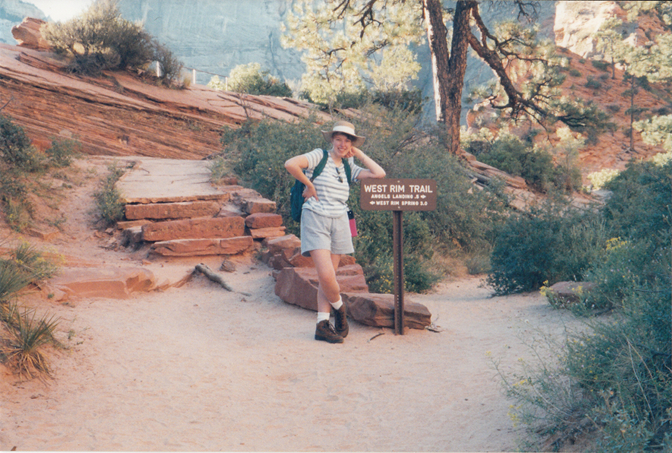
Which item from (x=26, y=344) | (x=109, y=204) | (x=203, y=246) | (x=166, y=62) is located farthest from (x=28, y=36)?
(x=26, y=344)

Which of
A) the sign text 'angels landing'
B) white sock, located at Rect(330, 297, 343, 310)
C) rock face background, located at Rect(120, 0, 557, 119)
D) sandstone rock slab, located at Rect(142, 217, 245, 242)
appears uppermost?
rock face background, located at Rect(120, 0, 557, 119)

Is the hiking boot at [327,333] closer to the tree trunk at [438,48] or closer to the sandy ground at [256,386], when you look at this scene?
the sandy ground at [256,386]

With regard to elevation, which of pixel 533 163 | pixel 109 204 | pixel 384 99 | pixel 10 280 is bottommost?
pixel 10 280

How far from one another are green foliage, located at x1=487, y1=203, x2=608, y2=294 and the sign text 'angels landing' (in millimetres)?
2692

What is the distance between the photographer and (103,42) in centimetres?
1427

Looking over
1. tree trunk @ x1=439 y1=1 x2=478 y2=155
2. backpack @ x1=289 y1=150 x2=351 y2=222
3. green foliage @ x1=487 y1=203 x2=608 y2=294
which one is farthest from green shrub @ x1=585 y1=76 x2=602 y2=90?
backpack @ x1=289 y1=150 x2=351 y2=222

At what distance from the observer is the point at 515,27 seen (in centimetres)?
1636

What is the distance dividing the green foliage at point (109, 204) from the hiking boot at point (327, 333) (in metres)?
5.39

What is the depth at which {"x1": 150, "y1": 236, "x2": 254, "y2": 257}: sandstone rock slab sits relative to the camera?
7.83 meters

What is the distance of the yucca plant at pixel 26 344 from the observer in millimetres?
3611

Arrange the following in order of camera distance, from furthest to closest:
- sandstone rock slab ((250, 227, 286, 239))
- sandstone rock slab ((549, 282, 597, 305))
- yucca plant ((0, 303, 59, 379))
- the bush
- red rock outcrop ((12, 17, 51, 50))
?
red rock outcrop ((12, 17, 51, 50)), sandstone rock slab ((250, 227, 286, 239)), sandstone rock slab ((549, 282, 597, 305)), yucca plant ((0, 303, 59, 379)), the bush

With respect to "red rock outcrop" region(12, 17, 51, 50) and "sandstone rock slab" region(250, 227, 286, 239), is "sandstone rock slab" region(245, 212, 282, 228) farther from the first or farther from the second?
"red rock outcrop" region(12, 17, 51, 50)

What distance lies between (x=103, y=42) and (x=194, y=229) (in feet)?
29.9

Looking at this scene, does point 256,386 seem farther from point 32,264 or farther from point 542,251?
point 542,251
